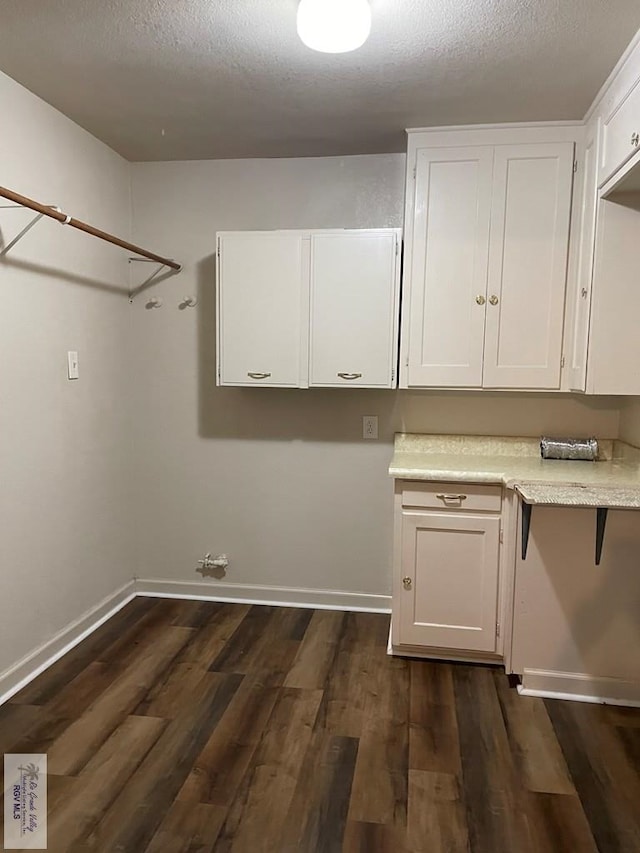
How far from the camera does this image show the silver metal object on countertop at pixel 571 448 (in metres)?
2.79

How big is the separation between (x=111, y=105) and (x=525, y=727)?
299cm

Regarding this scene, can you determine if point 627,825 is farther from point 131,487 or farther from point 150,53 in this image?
point 150,53

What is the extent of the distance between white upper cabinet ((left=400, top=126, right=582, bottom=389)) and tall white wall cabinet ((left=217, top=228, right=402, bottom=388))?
138mm

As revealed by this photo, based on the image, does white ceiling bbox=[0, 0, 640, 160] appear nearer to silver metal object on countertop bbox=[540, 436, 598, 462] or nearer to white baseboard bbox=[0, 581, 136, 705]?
silver metal object on countertop bbox=[540, 436, 598, 462]

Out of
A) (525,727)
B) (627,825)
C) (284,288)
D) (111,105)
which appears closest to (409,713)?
(525,727)

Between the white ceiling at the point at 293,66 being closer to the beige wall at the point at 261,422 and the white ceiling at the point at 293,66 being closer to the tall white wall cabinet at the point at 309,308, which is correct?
the beige wall at the point at 261,422

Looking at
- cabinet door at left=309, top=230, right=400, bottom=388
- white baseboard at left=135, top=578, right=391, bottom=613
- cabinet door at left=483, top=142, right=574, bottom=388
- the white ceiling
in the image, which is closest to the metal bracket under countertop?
cabinet door at left=483, top=142, right=574, bottom=388

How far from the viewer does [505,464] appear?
2723 mm

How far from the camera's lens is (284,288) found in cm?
283

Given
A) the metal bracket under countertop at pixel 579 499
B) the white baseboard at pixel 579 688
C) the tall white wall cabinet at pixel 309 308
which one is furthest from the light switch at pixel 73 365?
the white baseboard at pixel 579 688

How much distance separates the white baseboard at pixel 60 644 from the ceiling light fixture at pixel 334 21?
2542mm

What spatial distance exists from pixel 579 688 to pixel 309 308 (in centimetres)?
201

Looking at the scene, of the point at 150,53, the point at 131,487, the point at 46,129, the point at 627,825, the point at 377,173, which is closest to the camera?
the point at 627,825

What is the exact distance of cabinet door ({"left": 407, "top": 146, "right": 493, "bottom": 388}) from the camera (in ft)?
8.71
